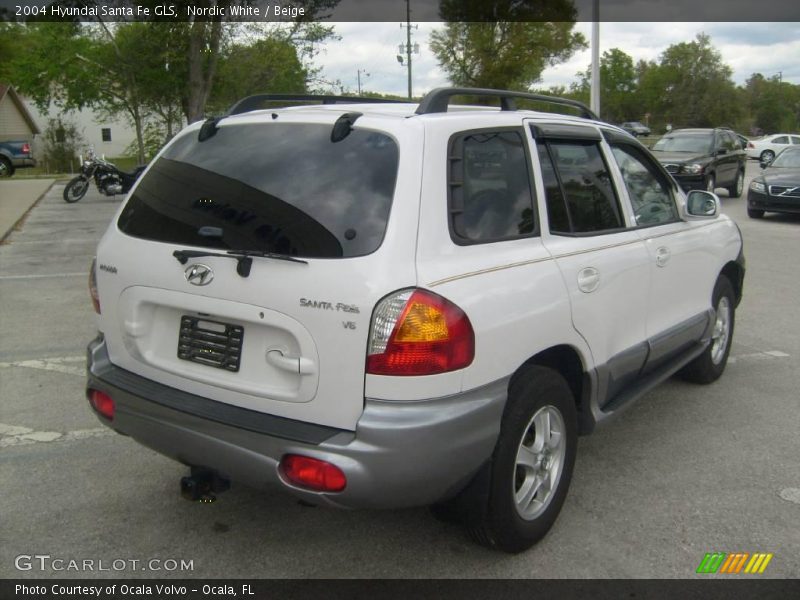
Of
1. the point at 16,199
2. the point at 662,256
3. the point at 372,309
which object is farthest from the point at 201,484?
the point at 16,199

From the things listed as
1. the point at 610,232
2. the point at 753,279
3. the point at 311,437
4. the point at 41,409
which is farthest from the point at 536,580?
the point at 753,279

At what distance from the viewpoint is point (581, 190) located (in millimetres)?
3691

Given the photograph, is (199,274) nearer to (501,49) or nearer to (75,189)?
(75,189)

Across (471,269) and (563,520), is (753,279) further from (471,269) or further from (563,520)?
(471,269)

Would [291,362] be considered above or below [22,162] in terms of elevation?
above

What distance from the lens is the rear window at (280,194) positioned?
9.00 feet

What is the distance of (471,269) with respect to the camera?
2809 millimetres

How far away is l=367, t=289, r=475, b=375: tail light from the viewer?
260 centimetres

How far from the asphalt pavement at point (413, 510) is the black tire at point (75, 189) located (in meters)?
14.8

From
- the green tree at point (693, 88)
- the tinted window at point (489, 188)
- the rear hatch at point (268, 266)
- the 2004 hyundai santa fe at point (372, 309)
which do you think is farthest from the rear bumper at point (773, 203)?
the green tree at point (693, 88)

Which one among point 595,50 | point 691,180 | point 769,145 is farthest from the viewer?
point 769,145

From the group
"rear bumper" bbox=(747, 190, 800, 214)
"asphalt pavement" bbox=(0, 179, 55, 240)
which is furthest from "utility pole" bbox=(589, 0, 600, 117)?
"asphalt pavement" bbox=(0, 179, 55, 240)

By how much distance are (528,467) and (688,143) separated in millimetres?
17764

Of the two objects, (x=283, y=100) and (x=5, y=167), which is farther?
(x=5, y=167)
